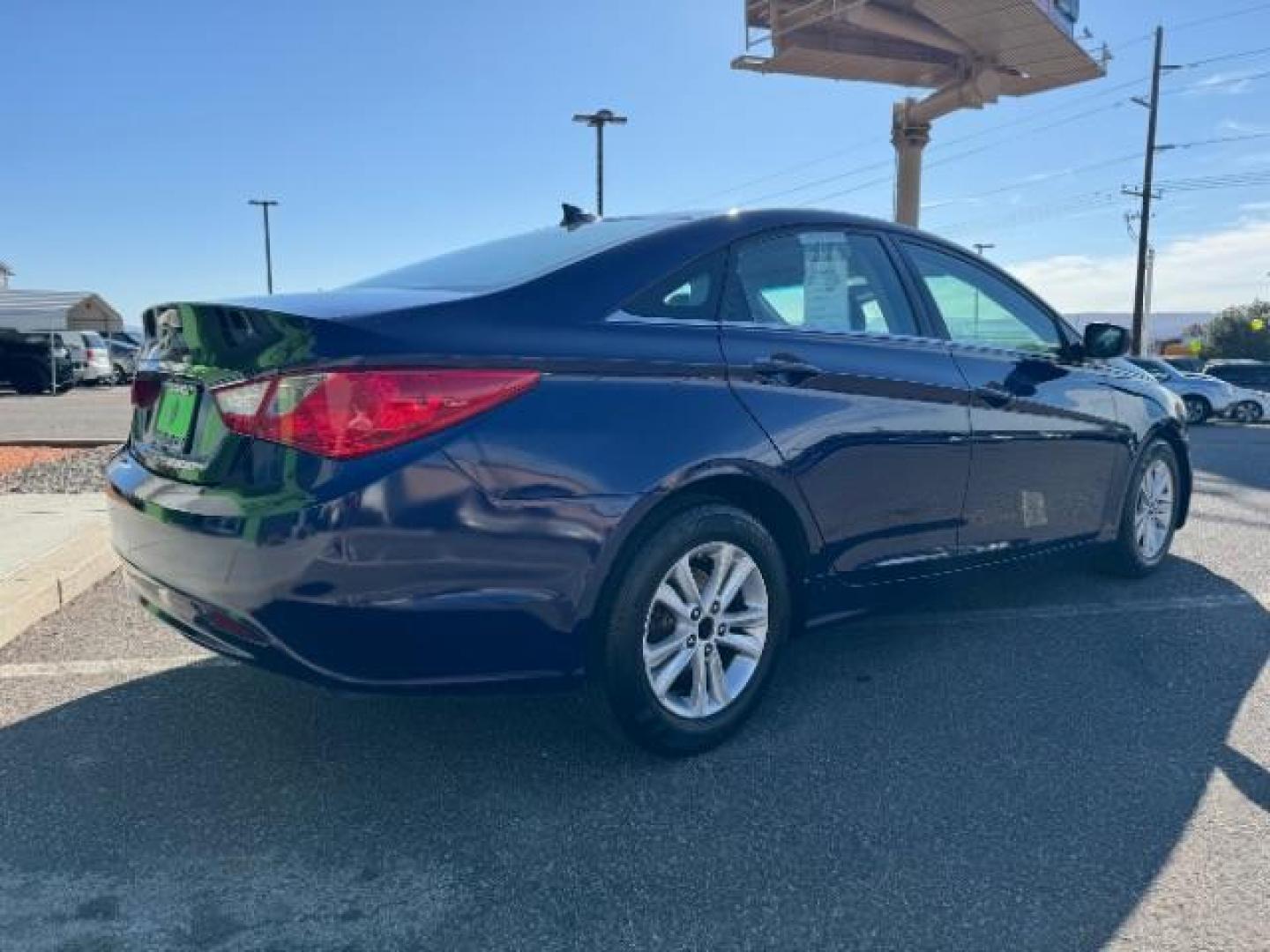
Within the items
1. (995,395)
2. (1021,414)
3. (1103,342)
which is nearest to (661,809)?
(995,395)

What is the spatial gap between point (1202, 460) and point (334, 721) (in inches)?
433

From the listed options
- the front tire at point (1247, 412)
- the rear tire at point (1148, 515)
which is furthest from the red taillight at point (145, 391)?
the front tire at point (1247, 412)

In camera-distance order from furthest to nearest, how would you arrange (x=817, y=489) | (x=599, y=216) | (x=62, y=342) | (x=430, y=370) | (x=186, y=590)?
(x=62, y=342) → (x=599, y=216) → (x=817, y=489) → (x=186, y=590) → (x=430, y=370)

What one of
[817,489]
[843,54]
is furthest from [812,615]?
[843,54]

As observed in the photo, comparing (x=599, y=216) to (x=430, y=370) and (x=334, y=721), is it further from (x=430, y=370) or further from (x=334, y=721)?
(x=334, y=721)

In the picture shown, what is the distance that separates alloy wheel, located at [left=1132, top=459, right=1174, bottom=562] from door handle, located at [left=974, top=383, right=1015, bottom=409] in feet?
4.42

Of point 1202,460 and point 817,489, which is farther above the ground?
point 817,489

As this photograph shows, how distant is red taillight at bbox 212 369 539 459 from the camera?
88.4 inches

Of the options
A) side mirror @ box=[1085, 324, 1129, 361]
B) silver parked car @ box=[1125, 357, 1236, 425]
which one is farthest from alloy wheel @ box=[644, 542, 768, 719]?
silver parked car @ box=[1125, 357, 1236, 425]

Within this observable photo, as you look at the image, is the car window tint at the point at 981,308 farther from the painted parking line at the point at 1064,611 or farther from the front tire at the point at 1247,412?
the front tire at the point at 1247,412

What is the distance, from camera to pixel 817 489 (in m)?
3.03

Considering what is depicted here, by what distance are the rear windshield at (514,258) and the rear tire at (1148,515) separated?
2.86 meters

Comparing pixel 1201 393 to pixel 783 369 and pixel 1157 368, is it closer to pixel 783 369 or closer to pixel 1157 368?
pixel 1157 368

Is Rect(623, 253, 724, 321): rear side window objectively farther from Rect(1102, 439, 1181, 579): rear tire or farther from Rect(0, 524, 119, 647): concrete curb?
Rect(1102, 439, 1181, 579): rear tire
